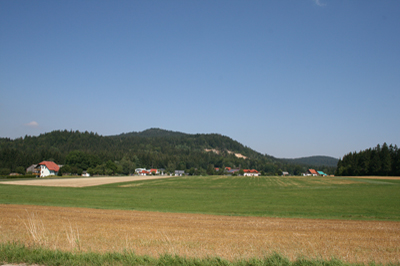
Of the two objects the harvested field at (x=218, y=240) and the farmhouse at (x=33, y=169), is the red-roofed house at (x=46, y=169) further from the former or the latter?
the harvested field at (x=218, y=240)

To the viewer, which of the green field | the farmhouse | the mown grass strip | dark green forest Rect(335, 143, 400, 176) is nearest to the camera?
the mown grass strip

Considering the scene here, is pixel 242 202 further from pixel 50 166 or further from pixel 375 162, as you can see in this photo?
pixel 50 166

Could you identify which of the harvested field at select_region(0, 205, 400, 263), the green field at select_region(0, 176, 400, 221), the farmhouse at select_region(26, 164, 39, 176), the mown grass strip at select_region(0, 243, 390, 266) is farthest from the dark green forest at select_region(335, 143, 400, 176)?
the farmhouse at select_region(26, 164, 39, 176)

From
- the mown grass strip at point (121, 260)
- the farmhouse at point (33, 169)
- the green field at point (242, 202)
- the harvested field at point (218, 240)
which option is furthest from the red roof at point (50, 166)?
the mown grass strip at point (121, 260)

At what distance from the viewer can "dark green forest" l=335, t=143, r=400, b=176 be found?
113 metres

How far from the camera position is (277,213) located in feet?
87.7

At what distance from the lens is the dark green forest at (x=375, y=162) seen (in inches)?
4461

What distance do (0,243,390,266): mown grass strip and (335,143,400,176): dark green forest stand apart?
125 meters

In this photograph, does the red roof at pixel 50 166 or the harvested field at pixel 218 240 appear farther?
the red roof at pixel 50 166

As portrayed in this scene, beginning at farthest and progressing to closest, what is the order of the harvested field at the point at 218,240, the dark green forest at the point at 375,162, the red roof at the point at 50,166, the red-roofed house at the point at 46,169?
the red roof at the point at 50,166, the red-roofed house at the point at 46,169, the dark green forest at the point at 375,162, the harvested field at the point at 218,240

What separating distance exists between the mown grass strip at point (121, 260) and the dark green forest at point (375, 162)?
12489 centimetres

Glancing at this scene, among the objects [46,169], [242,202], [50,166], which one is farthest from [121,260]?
[50,166]

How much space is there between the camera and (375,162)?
120 metres

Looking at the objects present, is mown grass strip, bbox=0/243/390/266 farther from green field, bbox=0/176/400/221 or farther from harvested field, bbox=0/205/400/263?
green field, bbox=0/176/400/221
